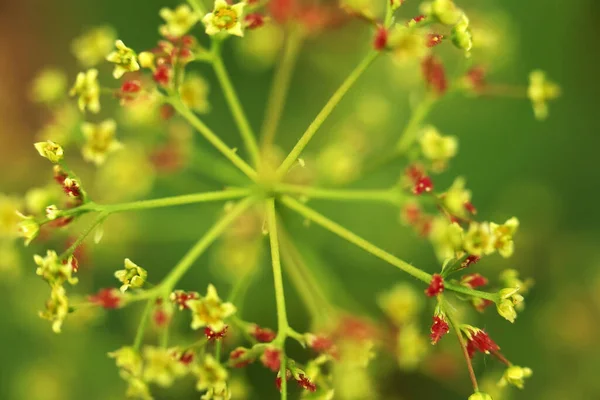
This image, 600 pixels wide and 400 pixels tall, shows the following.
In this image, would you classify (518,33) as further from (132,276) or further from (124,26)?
(132,276)

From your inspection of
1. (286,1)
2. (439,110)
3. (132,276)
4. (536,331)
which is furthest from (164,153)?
(536,331)

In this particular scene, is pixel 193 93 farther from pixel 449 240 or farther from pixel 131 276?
pixel 449 240

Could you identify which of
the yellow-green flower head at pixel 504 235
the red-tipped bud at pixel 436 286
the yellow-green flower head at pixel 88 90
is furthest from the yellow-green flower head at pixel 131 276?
the yellow-green flower head at pixel 504 235

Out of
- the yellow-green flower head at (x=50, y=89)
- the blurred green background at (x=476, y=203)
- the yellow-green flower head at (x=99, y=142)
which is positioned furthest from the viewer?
the blurred green background at (x=476, y=203)

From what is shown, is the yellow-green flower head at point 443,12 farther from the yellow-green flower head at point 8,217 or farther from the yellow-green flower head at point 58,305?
the yellow-green flower head at point 8,217

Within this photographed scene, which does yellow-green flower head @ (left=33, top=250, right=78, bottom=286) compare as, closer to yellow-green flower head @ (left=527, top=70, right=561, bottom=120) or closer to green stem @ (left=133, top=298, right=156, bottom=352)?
green stem @ (left=133, top=298, right=156, bottom=352)

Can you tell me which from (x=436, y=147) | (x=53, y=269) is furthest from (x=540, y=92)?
(x=53, y=269)
